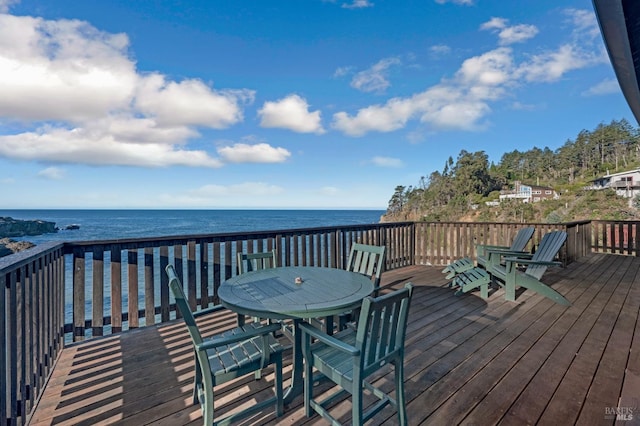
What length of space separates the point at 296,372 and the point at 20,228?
116ft

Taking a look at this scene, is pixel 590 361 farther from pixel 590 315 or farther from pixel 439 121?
pixel 439 121

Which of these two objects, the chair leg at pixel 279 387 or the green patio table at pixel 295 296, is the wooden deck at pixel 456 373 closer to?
the chair leg at pixel 279 387

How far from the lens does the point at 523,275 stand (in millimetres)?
3781

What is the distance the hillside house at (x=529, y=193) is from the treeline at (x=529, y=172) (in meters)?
1.09

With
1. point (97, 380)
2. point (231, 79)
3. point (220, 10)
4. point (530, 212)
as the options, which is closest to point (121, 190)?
point (231, 79)

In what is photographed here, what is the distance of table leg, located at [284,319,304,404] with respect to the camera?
1.81 meters

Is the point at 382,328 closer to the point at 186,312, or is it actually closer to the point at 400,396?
the point at 400,396

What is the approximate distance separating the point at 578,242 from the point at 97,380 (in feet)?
29.8

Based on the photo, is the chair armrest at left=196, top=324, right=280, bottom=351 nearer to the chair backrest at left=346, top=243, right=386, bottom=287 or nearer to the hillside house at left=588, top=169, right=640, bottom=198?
the chair backrest at left=346, top=243, right=386, bottom=287

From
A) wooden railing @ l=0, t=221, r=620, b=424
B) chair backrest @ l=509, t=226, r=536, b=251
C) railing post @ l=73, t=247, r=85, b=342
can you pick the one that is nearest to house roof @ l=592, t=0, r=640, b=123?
chair backrest @ l=509, t=226, r=536, b=251

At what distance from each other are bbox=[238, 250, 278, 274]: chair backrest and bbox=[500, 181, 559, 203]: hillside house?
117 feet

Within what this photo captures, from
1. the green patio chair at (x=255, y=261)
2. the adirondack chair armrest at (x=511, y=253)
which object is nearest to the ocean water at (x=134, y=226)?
the green patio chair at (x=255, y=261)

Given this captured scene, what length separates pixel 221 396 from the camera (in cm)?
185

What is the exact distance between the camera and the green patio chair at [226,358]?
134cm
